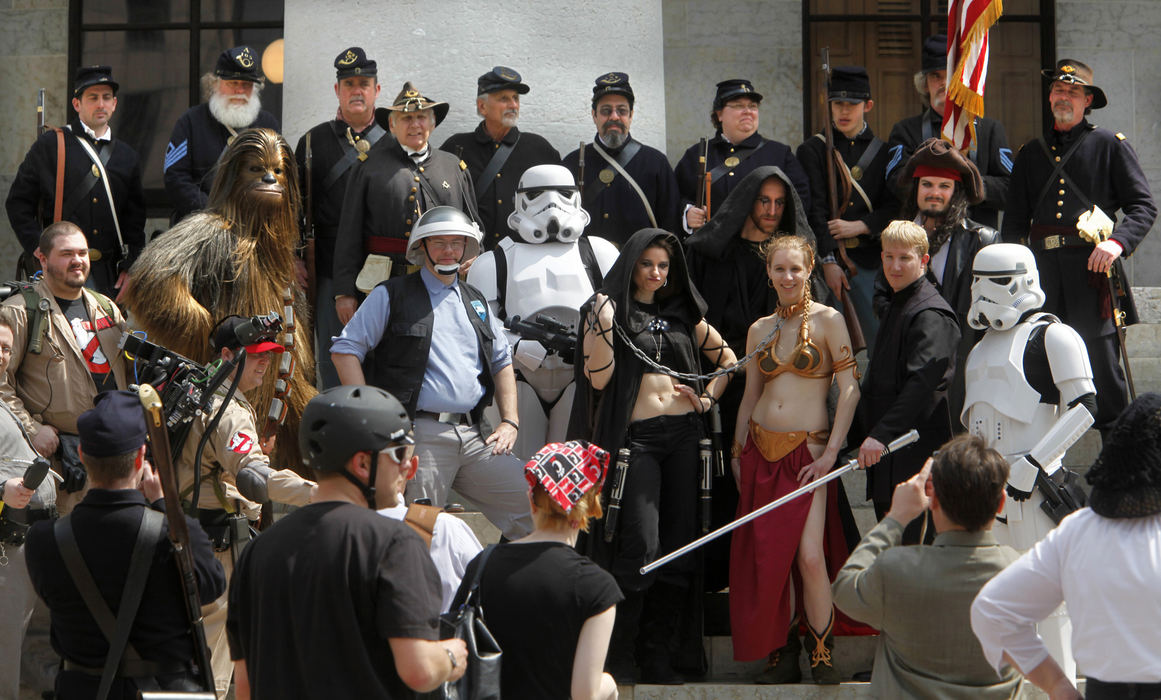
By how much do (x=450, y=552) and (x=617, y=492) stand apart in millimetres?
1873

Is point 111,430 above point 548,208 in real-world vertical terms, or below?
below

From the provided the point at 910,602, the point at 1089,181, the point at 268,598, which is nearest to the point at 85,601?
the point at 268,598

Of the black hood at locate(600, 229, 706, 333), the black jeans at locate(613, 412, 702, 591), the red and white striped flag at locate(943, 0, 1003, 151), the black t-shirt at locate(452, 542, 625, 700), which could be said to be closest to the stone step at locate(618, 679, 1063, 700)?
the black jeans at locate(613, 412, 702, 591)

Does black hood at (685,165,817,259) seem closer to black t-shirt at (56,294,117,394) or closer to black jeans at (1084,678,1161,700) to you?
black t-shirt at (56,294,117,394)

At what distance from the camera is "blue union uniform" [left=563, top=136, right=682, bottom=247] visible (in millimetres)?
7379

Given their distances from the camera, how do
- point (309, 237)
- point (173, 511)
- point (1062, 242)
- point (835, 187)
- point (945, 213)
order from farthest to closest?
point (835, 187) < point (309, 237) < point (1062, 242) < point (945, 213) < point (173, 511)

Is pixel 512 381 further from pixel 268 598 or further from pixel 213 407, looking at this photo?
pixel 268 598

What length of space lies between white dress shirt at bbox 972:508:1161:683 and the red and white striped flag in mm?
4299

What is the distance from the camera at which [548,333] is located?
6.32 metres

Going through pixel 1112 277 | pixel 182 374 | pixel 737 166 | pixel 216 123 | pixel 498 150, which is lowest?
pixel 182 374

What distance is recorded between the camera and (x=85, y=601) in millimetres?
3900

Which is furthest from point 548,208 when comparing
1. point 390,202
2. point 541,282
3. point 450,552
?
point 450,552

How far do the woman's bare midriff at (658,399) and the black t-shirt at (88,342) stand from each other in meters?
2.16

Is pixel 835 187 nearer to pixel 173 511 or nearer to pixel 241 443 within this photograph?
pixel 241 443
